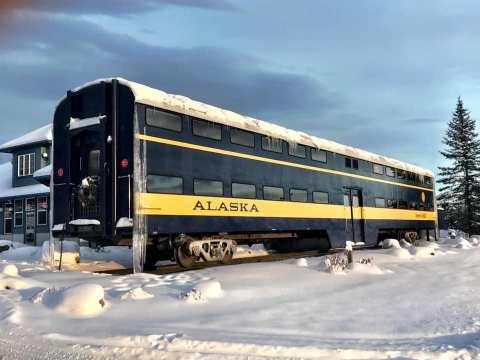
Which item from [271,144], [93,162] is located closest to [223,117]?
[271,144]

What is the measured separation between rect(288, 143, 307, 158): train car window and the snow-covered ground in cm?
648

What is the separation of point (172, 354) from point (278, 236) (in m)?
11.4

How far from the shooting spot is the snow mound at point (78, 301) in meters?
6.89

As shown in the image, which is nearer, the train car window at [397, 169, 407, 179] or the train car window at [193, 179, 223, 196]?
the train car window at [193, 179, 223, 196]

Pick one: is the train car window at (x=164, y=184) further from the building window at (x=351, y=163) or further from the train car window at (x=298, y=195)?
the building window at (x=351, y=163)

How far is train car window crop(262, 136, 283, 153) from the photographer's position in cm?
1539

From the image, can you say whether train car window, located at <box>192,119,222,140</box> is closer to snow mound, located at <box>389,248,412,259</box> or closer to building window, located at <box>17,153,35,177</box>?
snow mound, located at <box>389,248,412,259</box>

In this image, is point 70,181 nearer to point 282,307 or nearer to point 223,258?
point 223,258

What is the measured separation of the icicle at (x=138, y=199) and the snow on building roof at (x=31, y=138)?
19.7m

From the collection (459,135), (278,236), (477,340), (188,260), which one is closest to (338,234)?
(278,236)

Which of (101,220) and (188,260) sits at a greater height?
(101,220)

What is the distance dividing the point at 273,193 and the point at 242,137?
2305 millimetres

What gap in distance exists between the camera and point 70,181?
12.7 m

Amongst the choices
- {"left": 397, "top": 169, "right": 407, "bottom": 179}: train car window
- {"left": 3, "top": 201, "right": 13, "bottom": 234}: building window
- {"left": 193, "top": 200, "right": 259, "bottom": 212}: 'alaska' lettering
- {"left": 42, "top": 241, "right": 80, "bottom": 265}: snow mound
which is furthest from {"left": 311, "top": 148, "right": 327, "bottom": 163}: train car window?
{"left": 3, "top": 201, "right": 13, "bottom": 234}: building window
